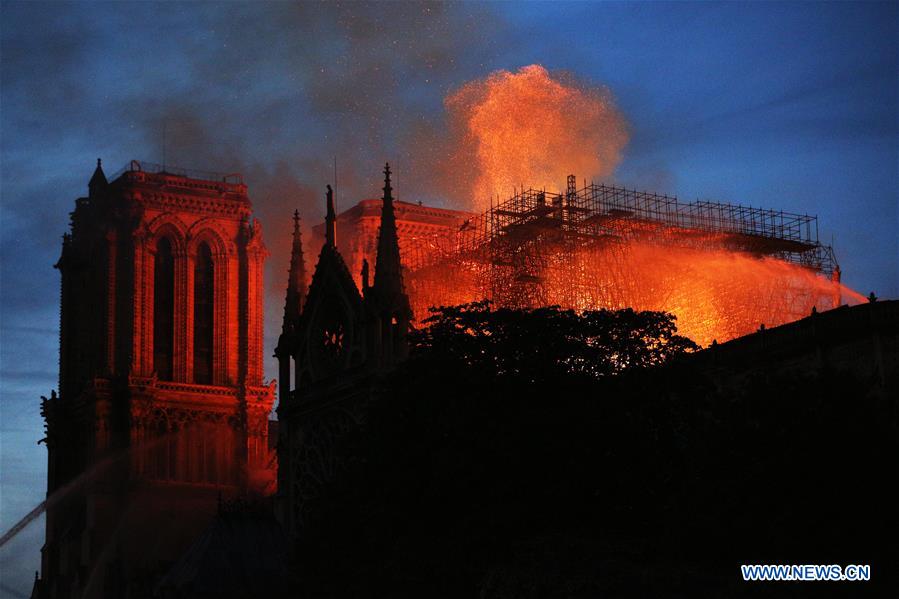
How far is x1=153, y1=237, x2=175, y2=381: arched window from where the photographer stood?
12069 centimetres

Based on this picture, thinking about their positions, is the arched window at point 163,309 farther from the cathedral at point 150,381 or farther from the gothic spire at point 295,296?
the gothic spire at point 295,296

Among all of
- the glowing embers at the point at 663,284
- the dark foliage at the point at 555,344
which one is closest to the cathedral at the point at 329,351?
the glowing embers at the point at 663,284

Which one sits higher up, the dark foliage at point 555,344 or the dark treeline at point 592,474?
the dark foliage at point 555,344

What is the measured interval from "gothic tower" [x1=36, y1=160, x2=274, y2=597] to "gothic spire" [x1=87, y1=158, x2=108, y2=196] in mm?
107

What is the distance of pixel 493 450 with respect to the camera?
174 ft

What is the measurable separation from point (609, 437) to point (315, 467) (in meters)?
31.4

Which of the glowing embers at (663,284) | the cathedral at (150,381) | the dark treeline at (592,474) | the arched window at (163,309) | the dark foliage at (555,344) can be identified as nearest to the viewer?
the dark treeline at (592,474)

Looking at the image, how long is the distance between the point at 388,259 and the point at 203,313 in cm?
4707

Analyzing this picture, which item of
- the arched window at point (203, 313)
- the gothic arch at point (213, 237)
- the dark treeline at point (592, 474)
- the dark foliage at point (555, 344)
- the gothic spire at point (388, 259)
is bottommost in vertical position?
the dark treeline at point (592, 474)

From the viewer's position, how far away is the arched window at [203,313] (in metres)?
122

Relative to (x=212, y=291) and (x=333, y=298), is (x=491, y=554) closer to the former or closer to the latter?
(x=333, y=298)

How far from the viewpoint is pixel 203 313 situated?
123m

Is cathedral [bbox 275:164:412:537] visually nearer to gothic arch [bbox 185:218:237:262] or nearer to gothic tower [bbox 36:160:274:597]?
gothic tower [bbox 36:160:274:597]

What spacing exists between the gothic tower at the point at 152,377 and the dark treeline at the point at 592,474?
5270 centimetres
